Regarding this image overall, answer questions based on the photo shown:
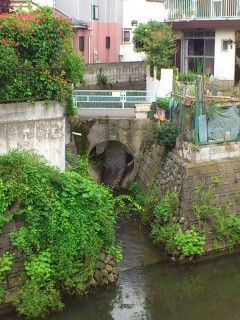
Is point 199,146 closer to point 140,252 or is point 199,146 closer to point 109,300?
point 140,252

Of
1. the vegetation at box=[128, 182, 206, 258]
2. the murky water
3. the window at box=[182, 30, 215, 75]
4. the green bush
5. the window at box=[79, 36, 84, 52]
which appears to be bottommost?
the murky water

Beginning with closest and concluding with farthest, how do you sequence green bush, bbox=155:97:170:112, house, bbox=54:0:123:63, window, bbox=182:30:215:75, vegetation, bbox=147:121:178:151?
vegetation, bbox=147:121:178:151 < green bush, bbox=155:97:170:112 < window, bbox=182:30:215:75 < house, bbox=54:0:123:63

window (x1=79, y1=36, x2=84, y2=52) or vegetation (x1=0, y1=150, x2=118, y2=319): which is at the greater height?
window (x1=79, y1=36, x2=84, y2=52)

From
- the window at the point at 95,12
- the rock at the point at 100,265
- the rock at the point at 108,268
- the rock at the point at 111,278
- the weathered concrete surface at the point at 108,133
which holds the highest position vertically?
the window at the point at 95,12

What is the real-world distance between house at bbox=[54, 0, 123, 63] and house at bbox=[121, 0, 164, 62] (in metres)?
0.40

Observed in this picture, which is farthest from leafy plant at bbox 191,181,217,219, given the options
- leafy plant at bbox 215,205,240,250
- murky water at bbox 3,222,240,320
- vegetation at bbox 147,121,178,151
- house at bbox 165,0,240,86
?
house at bbox 165,0,240,86

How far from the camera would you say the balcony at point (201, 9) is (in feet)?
89.9

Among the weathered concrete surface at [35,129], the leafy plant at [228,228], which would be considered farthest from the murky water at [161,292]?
the weathered concrete surface at [35,129]

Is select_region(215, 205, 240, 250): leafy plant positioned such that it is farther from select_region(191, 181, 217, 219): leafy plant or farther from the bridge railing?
the bridge railing

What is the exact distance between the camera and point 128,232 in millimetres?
18328

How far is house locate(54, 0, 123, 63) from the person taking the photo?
3500 cm

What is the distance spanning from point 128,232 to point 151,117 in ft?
16.6

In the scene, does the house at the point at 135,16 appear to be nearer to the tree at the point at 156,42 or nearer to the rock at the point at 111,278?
the tree at the point at 156,42

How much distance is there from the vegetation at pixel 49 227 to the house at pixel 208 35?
14.4 meters
